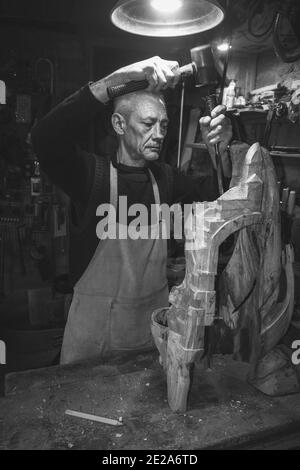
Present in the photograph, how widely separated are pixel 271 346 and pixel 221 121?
3.38ft

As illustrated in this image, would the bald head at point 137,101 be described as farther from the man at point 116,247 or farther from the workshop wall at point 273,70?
the workshop wall at point 273,70

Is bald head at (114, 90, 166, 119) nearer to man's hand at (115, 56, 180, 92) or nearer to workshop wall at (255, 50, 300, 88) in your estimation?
man's hand at (115, 56, 180, 92)

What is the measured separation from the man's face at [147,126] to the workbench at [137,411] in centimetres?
117

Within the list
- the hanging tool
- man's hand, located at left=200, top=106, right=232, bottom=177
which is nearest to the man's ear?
the hanging tool

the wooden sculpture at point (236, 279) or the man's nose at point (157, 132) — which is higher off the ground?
the man's nose at point (157, 132)

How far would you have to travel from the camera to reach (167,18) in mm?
1647

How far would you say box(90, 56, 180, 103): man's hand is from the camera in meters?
1.78

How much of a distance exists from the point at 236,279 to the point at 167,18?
44.8 inches

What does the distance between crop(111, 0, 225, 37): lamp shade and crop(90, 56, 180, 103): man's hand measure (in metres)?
0.14

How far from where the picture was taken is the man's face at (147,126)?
6.99ft

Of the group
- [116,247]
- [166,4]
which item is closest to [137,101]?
[166,4]

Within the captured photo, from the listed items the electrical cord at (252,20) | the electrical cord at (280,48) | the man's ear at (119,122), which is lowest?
the man's ear at (119,122)

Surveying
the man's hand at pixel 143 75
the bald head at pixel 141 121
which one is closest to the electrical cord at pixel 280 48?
the bald head at pixel 141 121

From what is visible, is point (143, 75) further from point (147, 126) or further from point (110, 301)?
point (110, 301)
